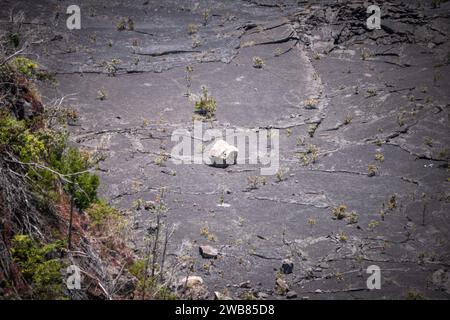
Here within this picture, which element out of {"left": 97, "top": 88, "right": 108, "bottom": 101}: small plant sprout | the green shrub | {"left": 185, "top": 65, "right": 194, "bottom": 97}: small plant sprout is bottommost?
the green shrub

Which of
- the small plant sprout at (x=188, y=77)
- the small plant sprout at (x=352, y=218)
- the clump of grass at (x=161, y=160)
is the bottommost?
the small plant sprout at (x=352, y=218)

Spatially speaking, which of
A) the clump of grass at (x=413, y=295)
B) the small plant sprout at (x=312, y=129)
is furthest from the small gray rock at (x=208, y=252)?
the small plant sprout at (x=312, y=129)

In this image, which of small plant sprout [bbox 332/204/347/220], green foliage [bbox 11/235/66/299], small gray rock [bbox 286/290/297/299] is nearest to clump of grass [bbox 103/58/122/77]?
small plant sprout [bbox 332/204/347/220]

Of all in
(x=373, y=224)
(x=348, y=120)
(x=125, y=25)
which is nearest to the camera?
(x=373, y=224)

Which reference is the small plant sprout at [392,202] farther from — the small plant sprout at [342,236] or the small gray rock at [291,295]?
the small gray rock at [291,295]

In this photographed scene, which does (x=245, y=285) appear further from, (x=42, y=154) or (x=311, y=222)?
(x=42, y=154)

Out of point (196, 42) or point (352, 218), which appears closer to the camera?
point (352, 218)

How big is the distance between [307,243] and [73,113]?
29.2 ft

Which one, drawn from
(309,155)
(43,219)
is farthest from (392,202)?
(43,219)

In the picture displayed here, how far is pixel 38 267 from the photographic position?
6.48 meters

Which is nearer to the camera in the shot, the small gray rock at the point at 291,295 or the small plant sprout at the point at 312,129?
the small gray rock at the point at 291,295

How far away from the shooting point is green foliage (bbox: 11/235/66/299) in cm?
636

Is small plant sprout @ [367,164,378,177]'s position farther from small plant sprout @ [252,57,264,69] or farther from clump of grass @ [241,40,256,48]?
clump of grass @ [241,40,256,48]

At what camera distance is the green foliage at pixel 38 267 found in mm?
6355
